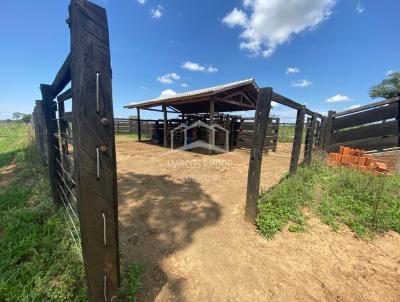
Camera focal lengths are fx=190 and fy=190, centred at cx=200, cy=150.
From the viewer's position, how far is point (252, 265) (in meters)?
2.02

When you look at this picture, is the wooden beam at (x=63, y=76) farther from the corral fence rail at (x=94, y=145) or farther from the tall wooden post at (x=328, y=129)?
the tall wooden post at (x=328, y=129)

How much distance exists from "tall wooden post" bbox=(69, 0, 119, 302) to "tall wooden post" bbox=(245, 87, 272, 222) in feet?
6.33

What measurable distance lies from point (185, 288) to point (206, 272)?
0.89 ft

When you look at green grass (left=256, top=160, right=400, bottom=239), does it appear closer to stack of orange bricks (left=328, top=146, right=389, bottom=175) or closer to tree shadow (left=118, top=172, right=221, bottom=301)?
stack of orange bricks (left=328, top=146, right=389, bottom=175)

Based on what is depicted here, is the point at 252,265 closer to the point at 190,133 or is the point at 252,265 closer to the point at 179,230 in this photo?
the point at 179,230

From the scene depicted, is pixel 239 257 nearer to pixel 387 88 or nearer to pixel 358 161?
pixel 358 161

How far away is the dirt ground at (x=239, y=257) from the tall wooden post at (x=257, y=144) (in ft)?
0.96

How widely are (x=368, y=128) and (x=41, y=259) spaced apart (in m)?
7.05

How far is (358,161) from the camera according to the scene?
4465 mm

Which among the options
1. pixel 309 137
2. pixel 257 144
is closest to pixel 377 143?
pixel 309 137

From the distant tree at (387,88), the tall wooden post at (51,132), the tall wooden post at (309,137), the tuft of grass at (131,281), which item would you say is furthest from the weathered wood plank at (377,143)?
the distant tree at (387,88)

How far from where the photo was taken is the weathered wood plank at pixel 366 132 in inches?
185

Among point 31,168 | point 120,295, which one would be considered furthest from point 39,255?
point 31,168

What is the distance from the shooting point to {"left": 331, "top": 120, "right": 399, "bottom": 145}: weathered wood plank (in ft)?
15.4
